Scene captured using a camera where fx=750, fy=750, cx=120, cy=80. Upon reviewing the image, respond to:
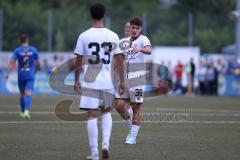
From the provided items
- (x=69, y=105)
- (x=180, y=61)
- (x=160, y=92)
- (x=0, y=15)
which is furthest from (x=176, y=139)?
(x=0, y=15)

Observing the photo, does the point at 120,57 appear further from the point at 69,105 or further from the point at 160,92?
the point at 160,92

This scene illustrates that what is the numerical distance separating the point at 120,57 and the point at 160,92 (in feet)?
79.6

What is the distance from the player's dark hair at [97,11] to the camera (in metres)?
10.4

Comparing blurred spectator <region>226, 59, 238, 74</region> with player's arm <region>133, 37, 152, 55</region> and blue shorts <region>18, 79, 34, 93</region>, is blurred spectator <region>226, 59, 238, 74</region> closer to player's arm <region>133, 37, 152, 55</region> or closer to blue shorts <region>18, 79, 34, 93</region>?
blue shorts <region>18, 79, 34, 93</region>

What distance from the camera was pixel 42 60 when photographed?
142 ft

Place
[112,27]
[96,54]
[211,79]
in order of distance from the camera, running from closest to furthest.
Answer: [96,54] → [211,79] → [112,27]

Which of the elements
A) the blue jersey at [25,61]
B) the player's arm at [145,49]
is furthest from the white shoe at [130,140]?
the blue jersey at [25,61]

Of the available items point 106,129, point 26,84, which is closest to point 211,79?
point 26,84

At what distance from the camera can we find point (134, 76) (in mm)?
13609

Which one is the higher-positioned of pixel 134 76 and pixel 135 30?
pixel 135 30

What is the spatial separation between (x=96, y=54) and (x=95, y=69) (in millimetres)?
210

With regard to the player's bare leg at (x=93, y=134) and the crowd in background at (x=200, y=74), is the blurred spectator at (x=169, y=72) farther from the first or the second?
the player's bare leg at (x=93, y=134)

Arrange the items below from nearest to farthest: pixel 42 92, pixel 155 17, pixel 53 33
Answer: pixel 42 92 → pixel 53 33 → pixel 155 17

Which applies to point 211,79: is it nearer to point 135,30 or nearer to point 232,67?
point 232,67
